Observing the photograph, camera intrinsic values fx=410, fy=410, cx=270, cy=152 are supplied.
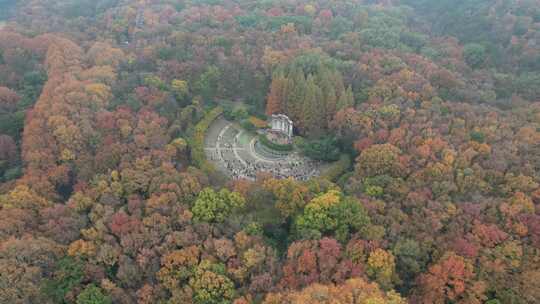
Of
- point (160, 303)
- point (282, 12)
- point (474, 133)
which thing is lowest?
point (160, 303)

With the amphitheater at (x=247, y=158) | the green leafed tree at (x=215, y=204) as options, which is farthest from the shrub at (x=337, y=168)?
the green leafed tree at (x=215, y=204)

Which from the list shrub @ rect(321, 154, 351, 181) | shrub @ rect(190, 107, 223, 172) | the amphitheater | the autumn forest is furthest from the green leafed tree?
shrub @ rect(321, 154, 351, 181)

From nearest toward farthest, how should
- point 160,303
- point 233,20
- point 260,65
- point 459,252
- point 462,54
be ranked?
point 160,303 < point 459,252 < point 260,65 < point 462,54 < point 233,20

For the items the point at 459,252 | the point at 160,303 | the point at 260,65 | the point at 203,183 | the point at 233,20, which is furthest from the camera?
the point at 233,20

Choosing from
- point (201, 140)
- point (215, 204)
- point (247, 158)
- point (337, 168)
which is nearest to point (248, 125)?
point (247, 158)

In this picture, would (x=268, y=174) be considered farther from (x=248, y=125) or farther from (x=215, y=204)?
(x=248, y=125)

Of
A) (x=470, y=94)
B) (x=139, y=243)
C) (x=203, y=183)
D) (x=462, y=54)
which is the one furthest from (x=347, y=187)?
(x=462, y=54)

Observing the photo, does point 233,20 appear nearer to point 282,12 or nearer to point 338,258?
point 282,12
